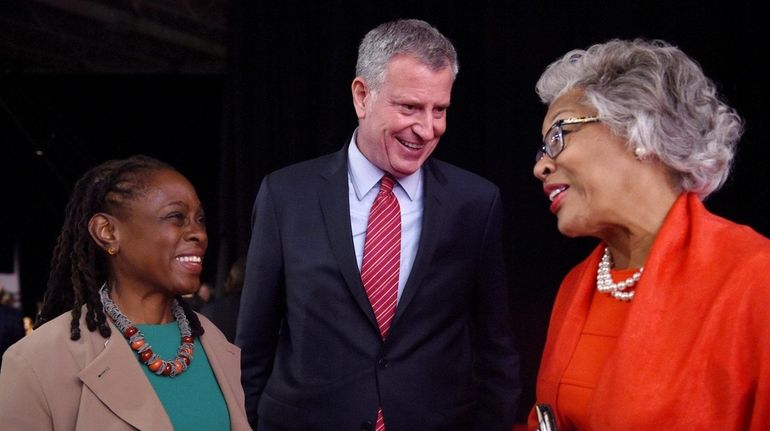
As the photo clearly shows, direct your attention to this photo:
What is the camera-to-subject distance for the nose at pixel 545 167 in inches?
70.2

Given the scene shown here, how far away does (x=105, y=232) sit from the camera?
1.79 meters

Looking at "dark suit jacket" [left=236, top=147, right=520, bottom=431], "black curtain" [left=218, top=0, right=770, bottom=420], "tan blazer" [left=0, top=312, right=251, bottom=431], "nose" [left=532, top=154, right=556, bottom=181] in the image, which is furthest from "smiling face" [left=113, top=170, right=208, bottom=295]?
"black curtain" [left=218, top=0, right=770, bottom=420]

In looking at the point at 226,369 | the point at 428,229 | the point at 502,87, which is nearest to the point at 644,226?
the point at 428,229

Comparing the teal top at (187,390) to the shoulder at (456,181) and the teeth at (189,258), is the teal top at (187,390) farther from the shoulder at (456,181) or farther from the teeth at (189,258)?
the shoulder at (456,181)

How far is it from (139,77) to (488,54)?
17.5 ft

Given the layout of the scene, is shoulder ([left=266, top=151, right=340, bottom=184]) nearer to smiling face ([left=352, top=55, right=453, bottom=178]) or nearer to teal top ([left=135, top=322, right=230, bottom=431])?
smiling face ([left=352, top=55, right=453, bottom=178])

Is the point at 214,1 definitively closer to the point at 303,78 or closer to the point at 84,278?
the point at 303,78

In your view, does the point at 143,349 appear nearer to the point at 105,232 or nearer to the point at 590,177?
the point at 105,232

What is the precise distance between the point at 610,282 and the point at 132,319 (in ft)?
3.02

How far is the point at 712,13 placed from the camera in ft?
9.82

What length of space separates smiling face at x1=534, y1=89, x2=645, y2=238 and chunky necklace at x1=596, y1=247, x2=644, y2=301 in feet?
0.26

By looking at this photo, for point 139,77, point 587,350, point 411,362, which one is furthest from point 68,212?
point 139,77

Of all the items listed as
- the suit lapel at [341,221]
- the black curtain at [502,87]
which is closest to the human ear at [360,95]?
the suit lapel at [341,221]

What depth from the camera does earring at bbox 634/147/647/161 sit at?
1.63 m
